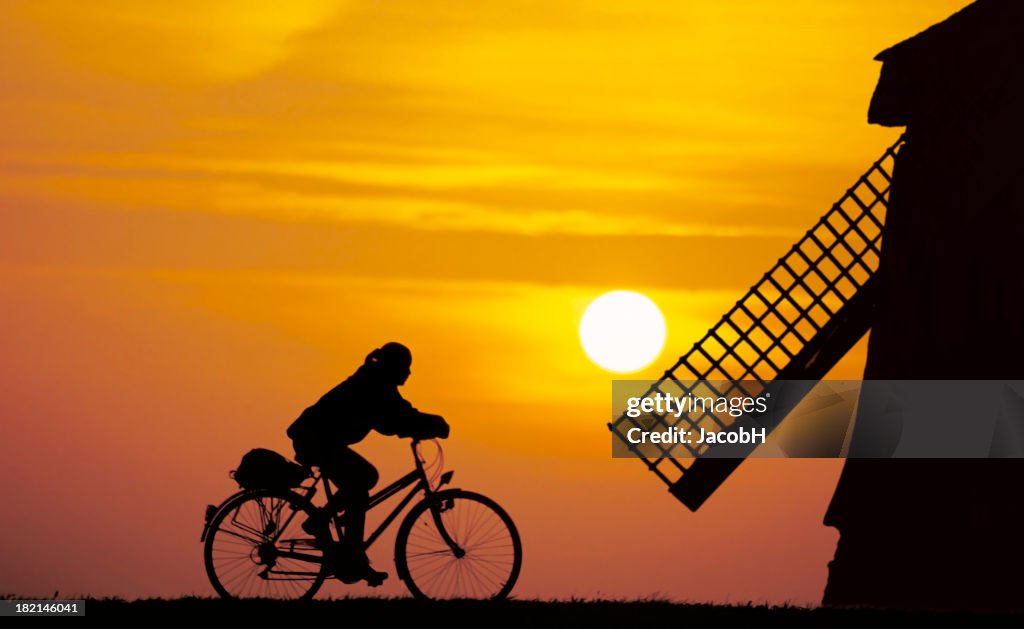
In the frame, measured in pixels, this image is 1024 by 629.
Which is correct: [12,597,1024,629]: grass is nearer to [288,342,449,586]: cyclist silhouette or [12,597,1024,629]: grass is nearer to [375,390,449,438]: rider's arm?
[288,342,449,586]: cyclist silhouette

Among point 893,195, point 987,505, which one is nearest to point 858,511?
point 987,505

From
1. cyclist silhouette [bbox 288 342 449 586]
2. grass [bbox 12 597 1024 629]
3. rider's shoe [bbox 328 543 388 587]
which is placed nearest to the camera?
grass [bbox 12 597 1024 629]

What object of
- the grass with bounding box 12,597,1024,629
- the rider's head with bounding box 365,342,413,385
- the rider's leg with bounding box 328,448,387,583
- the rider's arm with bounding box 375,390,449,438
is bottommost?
the grass with bounding box 12,597,1024,629

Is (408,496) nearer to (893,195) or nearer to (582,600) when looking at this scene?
(582,600)

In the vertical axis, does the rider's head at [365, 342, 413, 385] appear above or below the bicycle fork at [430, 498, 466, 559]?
above

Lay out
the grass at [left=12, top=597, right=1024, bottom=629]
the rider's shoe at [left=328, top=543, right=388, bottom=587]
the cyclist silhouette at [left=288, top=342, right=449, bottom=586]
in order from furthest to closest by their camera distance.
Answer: the rider's shoe at [left=328, top=543, right=388, bottom=587] < the cyclist silhouette at [left=288, top=342, right=449, bottom=586] < the grass at [left=12, top=597, right=1024, bottom=629]

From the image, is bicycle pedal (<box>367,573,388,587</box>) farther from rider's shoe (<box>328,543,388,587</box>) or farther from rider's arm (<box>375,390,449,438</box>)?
rider's arm (<box>375,390,449,438</box>)

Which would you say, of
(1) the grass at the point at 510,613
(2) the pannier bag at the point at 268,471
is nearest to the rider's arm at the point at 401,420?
(2) the pannier bag at the point at 268,471

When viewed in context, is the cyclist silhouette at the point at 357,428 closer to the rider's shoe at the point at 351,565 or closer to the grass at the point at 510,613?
the rider's shoe at the point at 351,565

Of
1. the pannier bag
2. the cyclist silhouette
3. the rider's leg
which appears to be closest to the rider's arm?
the cyclist silhouette

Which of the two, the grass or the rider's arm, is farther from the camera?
the rider's arm

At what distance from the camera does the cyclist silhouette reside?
1140 cm

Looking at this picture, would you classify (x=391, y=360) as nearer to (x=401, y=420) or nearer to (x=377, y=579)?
(x=401, y=420)

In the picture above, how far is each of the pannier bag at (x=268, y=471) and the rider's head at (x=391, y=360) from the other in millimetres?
990
